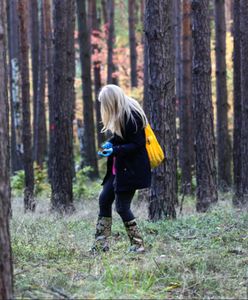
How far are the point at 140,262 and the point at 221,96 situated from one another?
41.1ft

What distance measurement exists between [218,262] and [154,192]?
3.48 metres

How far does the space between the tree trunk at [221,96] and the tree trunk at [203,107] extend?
512cm

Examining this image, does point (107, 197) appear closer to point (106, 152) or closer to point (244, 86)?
point (106, 152)

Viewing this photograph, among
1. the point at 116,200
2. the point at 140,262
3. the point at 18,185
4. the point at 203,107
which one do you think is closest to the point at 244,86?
the point at 203,107

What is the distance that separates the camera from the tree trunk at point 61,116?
38.9 feet

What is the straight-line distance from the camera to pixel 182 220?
9.34m

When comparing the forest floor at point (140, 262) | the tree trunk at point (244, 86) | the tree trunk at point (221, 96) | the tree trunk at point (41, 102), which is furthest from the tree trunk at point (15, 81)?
the forest floor at point (140, 262)

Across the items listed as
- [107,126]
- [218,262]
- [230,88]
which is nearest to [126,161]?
[107,126]

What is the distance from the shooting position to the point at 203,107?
39.2ft

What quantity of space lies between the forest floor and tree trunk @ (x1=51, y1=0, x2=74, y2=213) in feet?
10.3

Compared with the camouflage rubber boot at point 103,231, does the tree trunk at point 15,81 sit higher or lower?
higher

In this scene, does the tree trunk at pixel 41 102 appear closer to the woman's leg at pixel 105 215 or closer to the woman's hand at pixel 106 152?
the woman's leg at pixel 105 215

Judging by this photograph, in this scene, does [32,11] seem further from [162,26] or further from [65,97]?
[162,26]

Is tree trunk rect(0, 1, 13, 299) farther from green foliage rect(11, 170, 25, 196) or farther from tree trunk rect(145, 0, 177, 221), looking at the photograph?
green foliage rect(11, 170, 25, 196)
